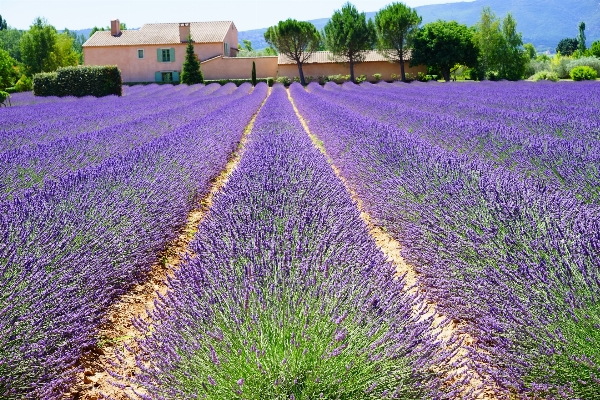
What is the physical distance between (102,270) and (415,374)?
1.80 metres

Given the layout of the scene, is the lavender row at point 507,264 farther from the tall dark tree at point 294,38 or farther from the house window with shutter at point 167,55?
the house window with shutter at point 167,55

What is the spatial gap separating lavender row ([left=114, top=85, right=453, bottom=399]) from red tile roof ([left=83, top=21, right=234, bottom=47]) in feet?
129

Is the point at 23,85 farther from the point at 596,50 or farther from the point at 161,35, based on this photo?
the point at 596,50

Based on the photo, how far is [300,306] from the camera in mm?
1994

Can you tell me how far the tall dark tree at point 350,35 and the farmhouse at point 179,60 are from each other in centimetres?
158

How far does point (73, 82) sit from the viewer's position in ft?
64.5

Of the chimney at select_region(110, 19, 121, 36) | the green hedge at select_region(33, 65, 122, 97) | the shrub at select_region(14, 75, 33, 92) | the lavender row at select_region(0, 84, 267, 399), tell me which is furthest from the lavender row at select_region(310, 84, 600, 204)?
the chimney at select_region(110, 19, 121, 36)

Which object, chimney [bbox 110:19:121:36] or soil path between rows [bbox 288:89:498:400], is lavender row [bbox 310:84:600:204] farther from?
chimney [bbox 110:19:121:36]

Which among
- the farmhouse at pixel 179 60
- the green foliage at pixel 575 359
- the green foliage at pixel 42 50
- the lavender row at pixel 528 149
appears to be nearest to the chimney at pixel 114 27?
the farmhouse at pixel 179 60

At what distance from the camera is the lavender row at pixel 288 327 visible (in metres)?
1.67

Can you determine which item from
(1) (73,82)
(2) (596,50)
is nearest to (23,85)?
(1) (73,82)

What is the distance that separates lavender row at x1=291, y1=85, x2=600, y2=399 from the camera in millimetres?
1846

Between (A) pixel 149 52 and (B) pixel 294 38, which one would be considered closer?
(B) pixel 294 38

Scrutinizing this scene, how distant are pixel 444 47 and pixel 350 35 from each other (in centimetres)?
688
